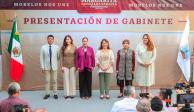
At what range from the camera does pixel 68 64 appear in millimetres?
8266

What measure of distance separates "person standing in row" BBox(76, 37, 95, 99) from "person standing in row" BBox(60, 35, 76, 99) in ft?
0.38

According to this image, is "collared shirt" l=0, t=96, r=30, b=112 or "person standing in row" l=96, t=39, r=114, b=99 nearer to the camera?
"collared shirt" l=0, t=96, r=30, b=112

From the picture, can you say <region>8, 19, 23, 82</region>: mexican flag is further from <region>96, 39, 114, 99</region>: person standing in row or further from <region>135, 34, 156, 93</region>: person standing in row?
<region>135, 34, 156, 93</region>: person standing in row

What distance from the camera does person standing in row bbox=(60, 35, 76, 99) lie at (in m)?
8.25

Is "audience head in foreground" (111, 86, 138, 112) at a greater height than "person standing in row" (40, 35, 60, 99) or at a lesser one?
lesser

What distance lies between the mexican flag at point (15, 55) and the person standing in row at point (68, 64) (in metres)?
1.16

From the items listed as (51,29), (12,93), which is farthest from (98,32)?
(12,93)

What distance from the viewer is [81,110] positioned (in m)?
7.38

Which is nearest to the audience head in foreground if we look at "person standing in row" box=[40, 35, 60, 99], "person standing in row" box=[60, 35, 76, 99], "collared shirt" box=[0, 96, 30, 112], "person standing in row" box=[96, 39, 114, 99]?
"collared shirt" box=[0, 96, 30, 112]

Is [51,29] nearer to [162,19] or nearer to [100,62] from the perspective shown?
[100,62]

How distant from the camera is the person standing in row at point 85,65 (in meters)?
8.24

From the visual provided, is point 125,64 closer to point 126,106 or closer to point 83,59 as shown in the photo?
point 83,59

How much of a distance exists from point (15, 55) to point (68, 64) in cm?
136

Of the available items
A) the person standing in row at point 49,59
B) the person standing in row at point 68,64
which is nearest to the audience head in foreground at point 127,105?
the person standing in row at point 68,64
